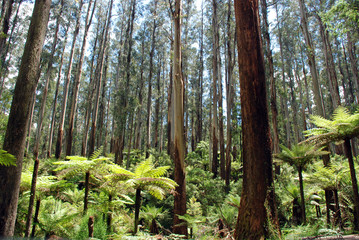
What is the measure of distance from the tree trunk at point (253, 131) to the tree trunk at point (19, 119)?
11.0 ft

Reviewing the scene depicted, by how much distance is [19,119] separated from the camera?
136 inches

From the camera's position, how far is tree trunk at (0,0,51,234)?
124 inches

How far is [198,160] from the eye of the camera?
1741cm

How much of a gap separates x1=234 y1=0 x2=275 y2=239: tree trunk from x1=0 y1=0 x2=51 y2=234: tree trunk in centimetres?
337

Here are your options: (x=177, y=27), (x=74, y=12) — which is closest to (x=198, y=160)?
(x=177, y=27)

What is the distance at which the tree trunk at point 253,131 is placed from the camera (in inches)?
126

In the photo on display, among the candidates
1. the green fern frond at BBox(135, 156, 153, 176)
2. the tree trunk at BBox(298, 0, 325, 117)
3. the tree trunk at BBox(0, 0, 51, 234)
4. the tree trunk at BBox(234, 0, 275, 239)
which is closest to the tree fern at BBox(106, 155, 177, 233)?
the green fern frond at BBox(135, 156, 153, 176)

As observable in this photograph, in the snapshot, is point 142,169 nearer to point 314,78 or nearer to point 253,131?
point 253,131

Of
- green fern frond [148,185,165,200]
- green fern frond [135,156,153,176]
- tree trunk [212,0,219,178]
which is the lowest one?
green fern frond [148,185,165,200]

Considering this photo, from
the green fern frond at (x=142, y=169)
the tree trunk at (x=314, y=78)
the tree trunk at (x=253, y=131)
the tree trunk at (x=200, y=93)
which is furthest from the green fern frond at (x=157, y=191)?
the tree trunk at (x=200, y=93)

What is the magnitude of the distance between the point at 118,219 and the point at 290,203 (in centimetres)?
525

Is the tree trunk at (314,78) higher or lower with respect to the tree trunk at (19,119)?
higher

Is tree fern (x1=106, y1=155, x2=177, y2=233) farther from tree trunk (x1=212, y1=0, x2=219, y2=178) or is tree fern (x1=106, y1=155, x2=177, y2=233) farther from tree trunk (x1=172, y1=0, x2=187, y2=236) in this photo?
tree trunk (x1=212, y1=0, x2=219, y2=178)

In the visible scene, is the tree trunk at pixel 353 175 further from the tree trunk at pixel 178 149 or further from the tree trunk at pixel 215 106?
the tree trunk at pixel 215 106
